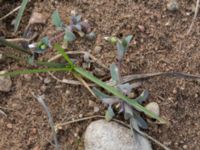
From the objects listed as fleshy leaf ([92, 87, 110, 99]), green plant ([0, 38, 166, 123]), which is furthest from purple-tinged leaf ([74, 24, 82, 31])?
fleshy leaf ([92, 87, 110, 99])

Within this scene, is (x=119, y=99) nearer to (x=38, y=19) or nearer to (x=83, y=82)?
(x=83, y=82)

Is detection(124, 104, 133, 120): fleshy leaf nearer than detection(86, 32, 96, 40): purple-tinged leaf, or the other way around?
detection(124, 104, 133, 120): fleshy leaf

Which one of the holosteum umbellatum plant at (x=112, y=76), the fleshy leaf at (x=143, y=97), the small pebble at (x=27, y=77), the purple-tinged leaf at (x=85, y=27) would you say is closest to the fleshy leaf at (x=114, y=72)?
the holosteum umbellatum plant at (x=112, y=76)

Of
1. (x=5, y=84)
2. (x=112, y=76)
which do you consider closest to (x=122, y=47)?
(x=112, y=76)

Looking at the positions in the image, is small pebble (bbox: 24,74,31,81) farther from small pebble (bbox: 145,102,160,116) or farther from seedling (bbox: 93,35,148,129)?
small pebble (bbox: 145,102,160,116)

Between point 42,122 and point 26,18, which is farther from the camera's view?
point 26,18

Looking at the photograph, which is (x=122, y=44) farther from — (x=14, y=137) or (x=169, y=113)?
(x=14, y=137)

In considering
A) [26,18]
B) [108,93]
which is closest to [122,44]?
[108,93]

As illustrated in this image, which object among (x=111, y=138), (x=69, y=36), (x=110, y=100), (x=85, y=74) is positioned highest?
(x=69, y=36)

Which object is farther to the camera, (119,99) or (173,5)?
(173,5)
